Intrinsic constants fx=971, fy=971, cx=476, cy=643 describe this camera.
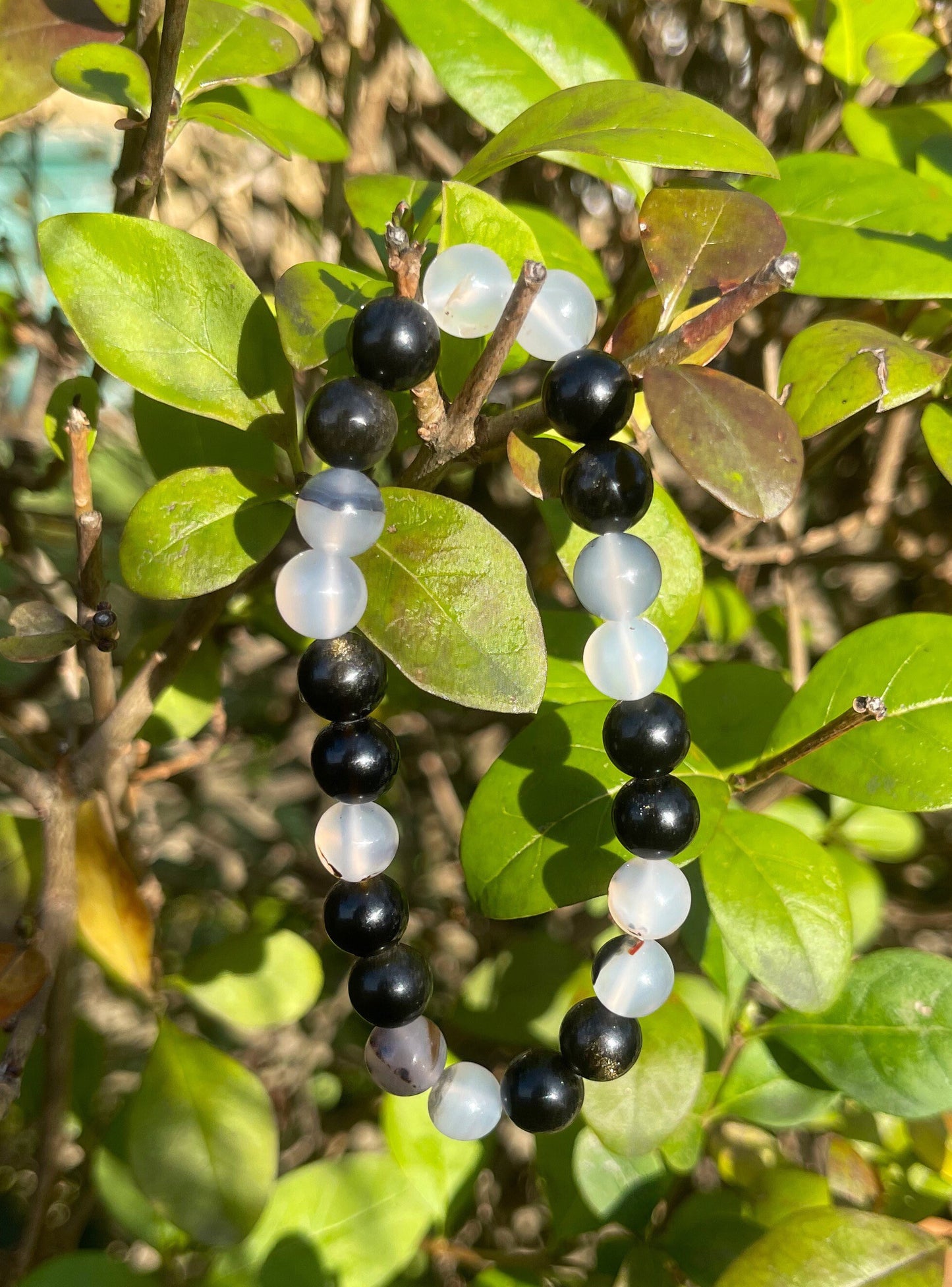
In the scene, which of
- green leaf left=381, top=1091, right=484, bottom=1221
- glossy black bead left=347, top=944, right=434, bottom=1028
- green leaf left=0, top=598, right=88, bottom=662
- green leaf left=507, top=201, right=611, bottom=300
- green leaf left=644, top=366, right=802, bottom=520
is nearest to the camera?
green leaf left=644, top=366, right=802, bottom=520

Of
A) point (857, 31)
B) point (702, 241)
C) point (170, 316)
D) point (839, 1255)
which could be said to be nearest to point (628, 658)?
point (702, 241)

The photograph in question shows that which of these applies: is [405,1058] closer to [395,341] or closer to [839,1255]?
[839,1255]

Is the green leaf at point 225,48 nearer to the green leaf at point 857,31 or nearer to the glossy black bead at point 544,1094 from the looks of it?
the green leaf at point 857,31

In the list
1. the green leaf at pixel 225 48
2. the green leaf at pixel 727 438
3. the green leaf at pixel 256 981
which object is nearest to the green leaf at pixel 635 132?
the green leaf at pixel 727 438

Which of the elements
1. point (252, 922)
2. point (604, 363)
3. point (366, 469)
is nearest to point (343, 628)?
point (366, 469)

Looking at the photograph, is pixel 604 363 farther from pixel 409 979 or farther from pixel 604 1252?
pixel 604 1252

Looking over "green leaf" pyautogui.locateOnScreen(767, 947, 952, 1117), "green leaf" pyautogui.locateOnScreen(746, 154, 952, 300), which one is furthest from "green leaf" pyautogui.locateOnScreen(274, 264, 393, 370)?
"green leaf" pyautogui.locateOnScreen(767, 947, 952, 1117)

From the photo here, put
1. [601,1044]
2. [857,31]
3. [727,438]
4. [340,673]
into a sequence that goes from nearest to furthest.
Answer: [727,438]
[340,673]
[601,1044]
[857,31]

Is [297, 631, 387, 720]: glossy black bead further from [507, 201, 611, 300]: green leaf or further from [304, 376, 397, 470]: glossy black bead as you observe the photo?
[507, 201, 611, 300]: green leaf
